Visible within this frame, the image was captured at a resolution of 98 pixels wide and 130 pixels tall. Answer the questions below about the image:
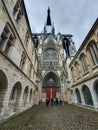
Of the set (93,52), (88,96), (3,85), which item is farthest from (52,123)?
(93,52)

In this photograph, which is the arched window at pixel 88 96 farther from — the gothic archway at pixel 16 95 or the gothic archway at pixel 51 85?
the gothic archway at pixel 51 85

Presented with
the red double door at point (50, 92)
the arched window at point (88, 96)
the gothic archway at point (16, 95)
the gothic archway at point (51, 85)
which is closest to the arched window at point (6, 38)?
the gothic archway at point (16, 95)

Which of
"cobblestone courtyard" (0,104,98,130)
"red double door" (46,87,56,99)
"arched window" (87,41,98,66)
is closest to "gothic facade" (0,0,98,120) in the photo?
"arched window" (87,41,98,66)

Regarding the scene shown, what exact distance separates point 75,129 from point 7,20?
24.6ft

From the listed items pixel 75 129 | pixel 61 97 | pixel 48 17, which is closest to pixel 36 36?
pixel 48 17

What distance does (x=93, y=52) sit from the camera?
27.6 feet

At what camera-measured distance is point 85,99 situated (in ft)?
32.8

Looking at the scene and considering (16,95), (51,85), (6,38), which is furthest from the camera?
(51,85)

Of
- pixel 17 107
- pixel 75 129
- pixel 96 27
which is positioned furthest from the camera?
pixel 96 27

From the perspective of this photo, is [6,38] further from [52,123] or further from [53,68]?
[53,68]

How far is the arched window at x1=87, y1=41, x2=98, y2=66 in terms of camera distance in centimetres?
797

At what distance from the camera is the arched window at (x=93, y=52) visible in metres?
→ 7.97

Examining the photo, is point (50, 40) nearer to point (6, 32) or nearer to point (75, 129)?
point (6, 32)

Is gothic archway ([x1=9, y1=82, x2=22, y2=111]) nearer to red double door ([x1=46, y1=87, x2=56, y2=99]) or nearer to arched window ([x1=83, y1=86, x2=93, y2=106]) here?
arched window ([x1=83, y1=86, x2=93, y2=106])
